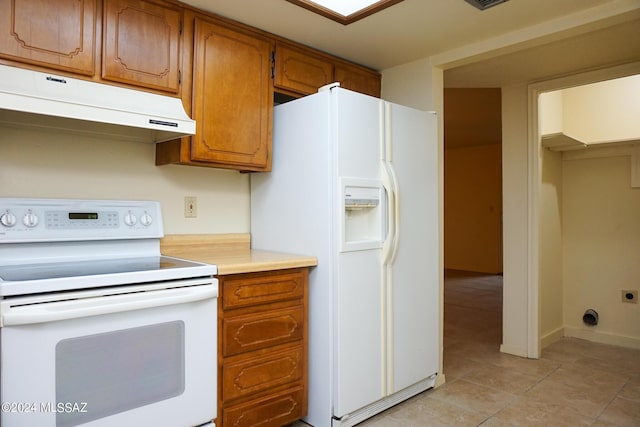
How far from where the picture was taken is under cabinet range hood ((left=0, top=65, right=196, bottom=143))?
1535 millimetres

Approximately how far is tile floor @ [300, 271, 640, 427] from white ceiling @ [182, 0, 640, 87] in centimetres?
200

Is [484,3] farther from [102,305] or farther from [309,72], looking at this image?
[102,305]

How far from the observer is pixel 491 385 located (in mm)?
2719

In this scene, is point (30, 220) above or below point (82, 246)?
above

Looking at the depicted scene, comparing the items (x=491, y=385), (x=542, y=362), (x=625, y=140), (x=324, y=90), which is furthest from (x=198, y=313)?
(x=625, y=140)

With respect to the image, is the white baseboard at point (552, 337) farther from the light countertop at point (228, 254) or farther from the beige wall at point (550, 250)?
the light countertop at point (228, 254)

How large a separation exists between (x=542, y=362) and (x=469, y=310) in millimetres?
1743

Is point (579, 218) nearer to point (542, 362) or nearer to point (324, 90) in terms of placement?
point (542, 362)

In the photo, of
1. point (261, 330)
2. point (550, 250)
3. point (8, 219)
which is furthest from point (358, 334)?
point (550, 250)

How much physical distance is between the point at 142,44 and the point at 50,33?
1.16 feet

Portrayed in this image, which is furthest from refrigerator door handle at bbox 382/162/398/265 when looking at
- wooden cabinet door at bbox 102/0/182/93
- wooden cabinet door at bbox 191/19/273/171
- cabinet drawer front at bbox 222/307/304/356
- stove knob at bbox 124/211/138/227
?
stove knob at bbox 124/211/138/227

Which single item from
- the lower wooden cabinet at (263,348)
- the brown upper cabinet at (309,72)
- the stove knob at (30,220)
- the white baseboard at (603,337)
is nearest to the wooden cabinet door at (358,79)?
the brown upper cabinet at (309,72)

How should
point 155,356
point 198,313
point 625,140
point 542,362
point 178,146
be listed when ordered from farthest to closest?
point 625,140 → point 542,362 → point 178,146 → point 198,313 → point 155,356

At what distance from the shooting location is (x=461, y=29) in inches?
92.5
